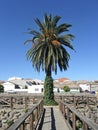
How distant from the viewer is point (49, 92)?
3784cm

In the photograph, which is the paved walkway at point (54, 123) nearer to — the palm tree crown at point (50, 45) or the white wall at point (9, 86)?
the palm tree crown at point (50, 45)

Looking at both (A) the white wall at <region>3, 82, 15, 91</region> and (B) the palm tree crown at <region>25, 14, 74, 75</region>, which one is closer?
(B) the palm tree crown at <region>25, 14, 74, 75</region>

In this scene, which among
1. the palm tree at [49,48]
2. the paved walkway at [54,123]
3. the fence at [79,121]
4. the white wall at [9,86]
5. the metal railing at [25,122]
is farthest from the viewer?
the white wall at [9,86]

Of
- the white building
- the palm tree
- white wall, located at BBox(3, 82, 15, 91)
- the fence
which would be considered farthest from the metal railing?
white wall, located at BBox(3, 82, 15, 91)

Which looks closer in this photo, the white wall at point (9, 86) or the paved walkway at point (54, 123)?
the paved walkway at point (54, 123)

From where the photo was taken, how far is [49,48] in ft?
121

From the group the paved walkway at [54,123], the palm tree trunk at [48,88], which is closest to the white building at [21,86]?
the palm tree trunk at [48,88]

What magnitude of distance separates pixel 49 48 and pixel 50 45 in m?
0.38

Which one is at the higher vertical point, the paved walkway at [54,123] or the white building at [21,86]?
the white building at [21,86]

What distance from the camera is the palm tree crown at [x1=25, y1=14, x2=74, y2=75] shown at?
121 ft

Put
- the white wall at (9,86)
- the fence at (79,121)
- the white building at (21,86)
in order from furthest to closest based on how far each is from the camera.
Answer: the white wall at (9,86) < the white building at (21,86) < the fence at (79,121)

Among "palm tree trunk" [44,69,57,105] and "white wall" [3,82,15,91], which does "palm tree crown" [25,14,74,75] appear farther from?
"white wall" [3,82,15,91]

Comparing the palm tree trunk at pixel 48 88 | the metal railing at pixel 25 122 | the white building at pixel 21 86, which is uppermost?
the white building at pixel 21 86

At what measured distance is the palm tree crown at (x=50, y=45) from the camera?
36812 mm
